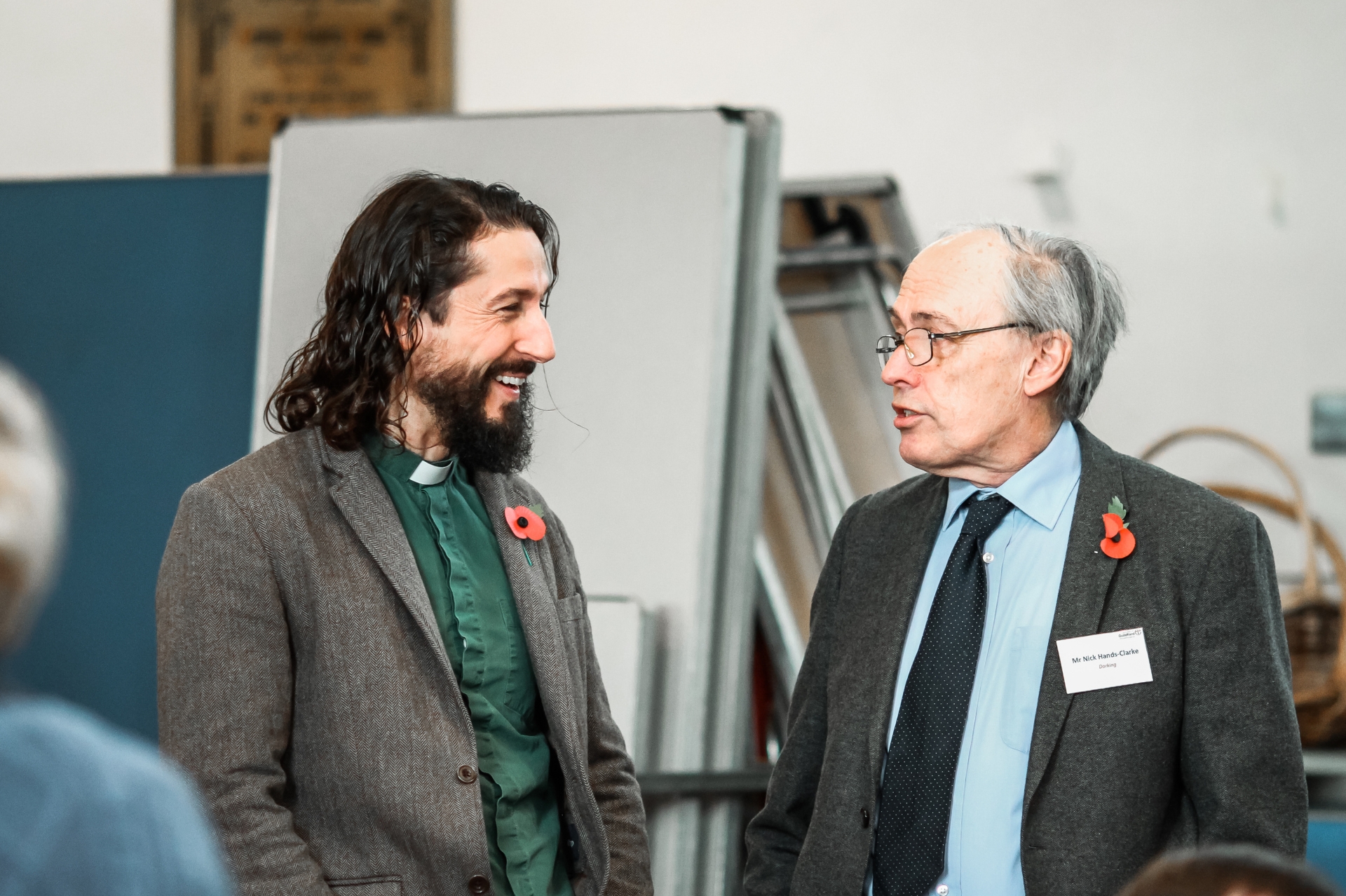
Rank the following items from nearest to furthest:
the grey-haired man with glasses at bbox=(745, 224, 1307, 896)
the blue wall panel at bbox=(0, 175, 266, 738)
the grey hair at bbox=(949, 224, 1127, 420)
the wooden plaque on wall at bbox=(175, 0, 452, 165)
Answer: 1. the grey-haired man with glasses at bbox=(745, 224, 1307, 896)
2. the grey hair at bbox=(949, 224, 1127, 420)
3. the blue wall panel at bbox=(0, 175, 266, 738)
4. the wooden plaque on wall at bbox=(175, 0, 452, 165)

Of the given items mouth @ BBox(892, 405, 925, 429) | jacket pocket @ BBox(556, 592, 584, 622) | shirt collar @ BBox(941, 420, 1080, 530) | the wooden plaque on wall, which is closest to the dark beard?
jacket pocket @ BBox(556, 592, 584, 622)

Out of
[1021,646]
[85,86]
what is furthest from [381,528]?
[85,86]

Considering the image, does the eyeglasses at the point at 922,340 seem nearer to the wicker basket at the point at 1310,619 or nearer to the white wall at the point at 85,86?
the wicker basket at the point at 1310,619

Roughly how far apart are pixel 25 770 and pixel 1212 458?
12.9 feet

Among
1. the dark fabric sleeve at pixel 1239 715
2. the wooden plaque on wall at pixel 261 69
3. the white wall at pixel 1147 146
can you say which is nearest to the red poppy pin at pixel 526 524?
the dark fabric sleeve at pixel 1239 715

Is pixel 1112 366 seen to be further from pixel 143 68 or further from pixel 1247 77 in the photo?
pixel 143 68

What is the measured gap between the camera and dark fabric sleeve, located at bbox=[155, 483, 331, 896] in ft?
4.70

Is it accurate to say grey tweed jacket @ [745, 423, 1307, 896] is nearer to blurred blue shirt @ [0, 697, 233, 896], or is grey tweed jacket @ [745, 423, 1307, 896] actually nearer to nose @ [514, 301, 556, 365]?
nose @ [514, 301, 556, 365]

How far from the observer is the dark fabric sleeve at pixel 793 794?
72.4 inches

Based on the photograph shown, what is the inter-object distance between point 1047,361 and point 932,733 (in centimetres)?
52

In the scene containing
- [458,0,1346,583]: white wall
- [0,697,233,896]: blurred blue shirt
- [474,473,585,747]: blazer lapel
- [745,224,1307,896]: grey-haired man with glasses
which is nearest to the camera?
[0,697,233,896]: blurred blue shirt

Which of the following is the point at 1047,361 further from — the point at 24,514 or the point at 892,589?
the point at 24,514

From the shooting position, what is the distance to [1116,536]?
1642 millimetres

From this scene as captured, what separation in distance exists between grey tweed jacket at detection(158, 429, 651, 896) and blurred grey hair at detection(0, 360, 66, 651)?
0.82 m
